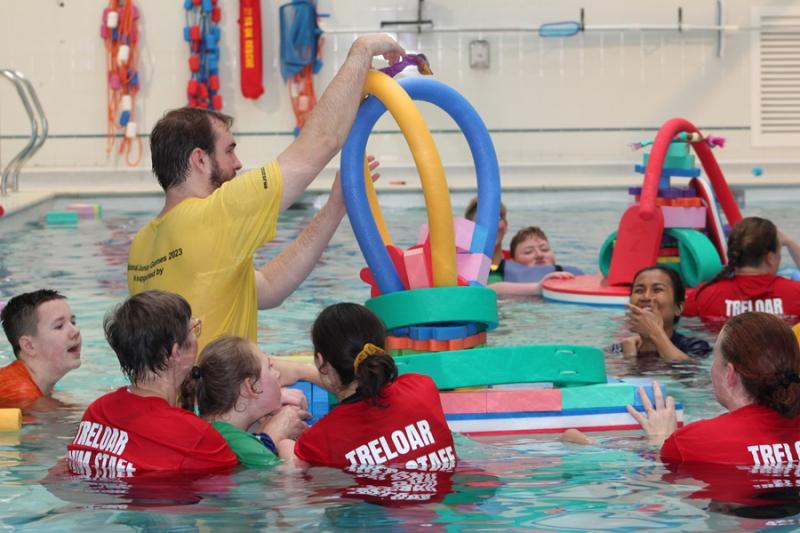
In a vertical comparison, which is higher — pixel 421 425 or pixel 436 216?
pixel 436 216

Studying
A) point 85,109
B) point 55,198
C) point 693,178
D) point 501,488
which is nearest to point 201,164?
point 501,488

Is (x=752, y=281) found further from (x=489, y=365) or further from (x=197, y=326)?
(x=197, y=326)

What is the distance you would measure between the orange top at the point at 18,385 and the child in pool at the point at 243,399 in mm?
1282

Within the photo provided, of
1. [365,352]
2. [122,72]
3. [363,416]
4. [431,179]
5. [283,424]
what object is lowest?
[283,424]

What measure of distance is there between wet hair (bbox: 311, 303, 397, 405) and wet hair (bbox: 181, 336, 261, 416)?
25cm

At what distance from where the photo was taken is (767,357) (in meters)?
4.08

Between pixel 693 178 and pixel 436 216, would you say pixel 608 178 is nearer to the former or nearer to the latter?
pixel 693 178

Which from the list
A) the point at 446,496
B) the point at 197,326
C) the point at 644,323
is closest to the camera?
the point at 446,496

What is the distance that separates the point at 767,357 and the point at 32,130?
9909 mm

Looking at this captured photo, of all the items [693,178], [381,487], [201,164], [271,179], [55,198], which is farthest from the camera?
[55,198]

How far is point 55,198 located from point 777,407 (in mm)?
11684

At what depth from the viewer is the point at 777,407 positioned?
414 cm

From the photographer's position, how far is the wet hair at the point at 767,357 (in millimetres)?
4062

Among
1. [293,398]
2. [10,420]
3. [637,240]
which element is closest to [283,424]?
[293,398]
